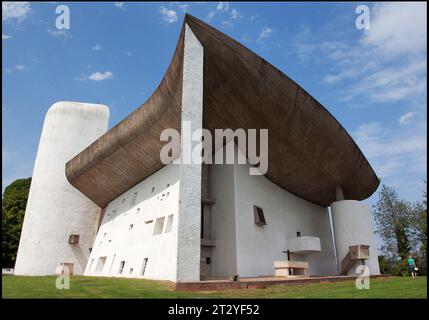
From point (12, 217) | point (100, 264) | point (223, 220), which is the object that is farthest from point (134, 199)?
point (12, 217)

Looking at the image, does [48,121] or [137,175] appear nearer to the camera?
[137,175]

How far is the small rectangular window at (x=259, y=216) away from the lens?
16938mm

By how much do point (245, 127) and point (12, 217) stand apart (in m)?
25.6

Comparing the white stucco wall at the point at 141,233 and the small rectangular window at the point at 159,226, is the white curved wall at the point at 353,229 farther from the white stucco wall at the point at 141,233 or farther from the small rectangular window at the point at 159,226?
the small rectangular window at the point at 159,226

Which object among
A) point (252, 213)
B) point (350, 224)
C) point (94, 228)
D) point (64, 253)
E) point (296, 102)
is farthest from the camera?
point (94, 228)

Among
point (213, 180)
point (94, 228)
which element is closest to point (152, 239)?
point (213, 180)

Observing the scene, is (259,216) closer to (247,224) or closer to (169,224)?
(247,224)

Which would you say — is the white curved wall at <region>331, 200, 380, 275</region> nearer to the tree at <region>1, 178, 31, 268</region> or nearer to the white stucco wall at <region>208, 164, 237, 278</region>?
the white stucco wall at <region>208, 164, 237, 278</region>

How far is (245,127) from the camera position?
15.7 metres

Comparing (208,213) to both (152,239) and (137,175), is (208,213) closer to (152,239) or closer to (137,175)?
(152,239)

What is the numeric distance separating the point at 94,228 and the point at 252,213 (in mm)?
13408

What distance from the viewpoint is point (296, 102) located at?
14.4 m

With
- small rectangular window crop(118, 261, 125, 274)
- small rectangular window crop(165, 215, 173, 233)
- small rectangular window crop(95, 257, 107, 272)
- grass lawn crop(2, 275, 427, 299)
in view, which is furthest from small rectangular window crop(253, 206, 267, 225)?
small rectangular window crop(95, 257, 107, 272)

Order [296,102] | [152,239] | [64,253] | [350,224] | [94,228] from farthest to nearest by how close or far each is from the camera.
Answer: [94,228]
[64,253]
[350,224]
[152,239]
[296,102]
